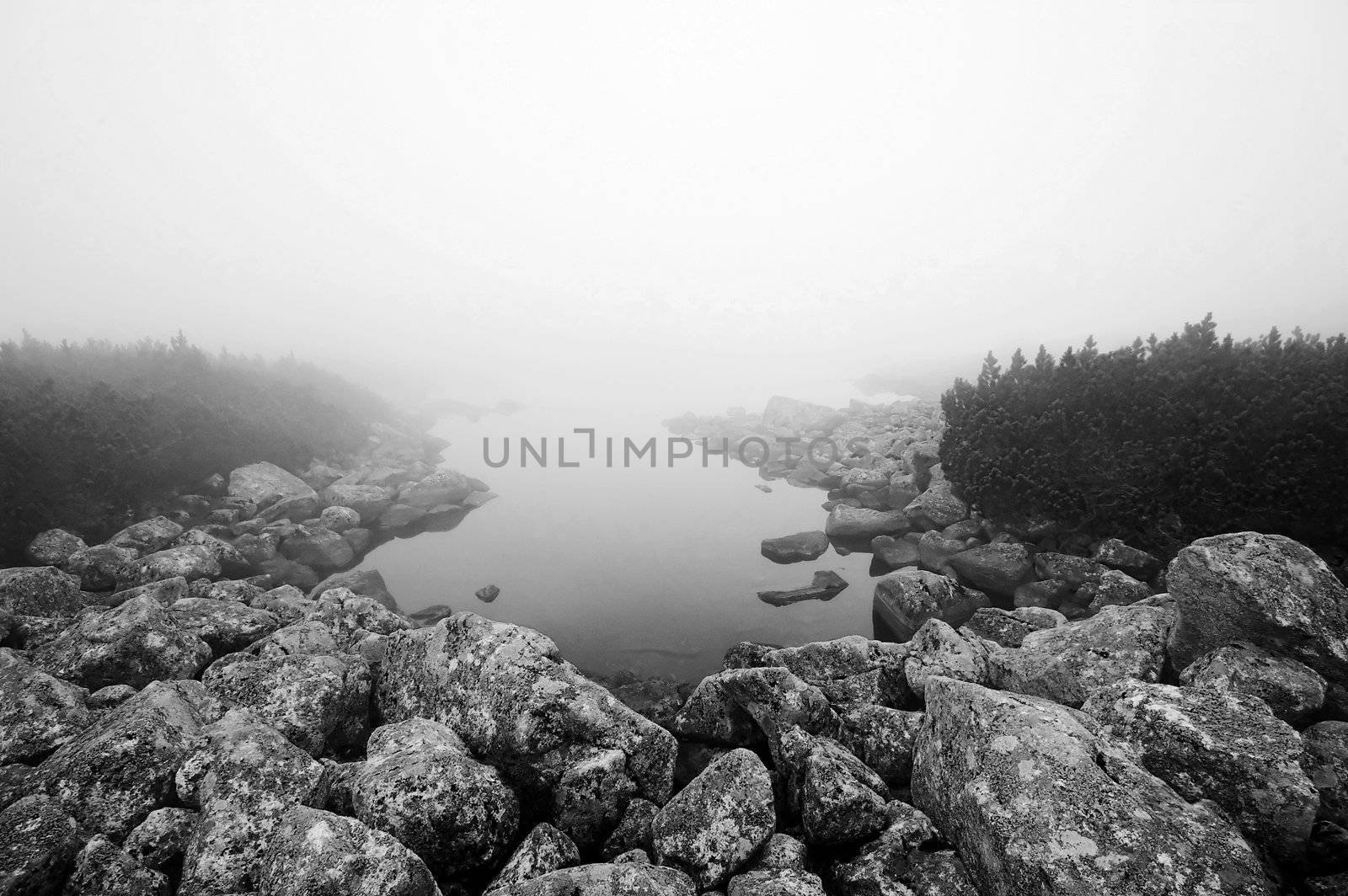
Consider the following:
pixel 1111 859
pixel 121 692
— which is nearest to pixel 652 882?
pixel 1111 859

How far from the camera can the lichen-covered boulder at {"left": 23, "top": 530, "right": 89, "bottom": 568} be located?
14.0m

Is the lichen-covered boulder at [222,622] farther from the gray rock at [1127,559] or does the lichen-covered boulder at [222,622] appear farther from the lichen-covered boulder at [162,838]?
the gray rock at [1127,559]

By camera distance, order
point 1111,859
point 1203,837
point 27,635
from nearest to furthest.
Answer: point 1111,859 → point 1203,837 → point 27,635

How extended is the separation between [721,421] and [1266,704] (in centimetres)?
4432

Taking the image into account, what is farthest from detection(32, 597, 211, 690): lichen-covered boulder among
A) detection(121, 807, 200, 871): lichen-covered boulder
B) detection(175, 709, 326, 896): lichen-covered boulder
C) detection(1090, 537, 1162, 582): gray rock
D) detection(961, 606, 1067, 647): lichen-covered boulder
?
detection(1090, 537, 1162, 582): gray rock

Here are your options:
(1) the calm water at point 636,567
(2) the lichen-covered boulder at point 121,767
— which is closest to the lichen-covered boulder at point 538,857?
(2) the lichen-covered boulder at point 121,767

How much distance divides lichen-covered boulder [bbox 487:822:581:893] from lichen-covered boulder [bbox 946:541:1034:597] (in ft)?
44.8

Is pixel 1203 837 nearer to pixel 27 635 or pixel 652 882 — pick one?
pixel 652 882

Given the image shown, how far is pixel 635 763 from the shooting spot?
6.51m

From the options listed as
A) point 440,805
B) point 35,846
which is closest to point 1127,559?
point 440,805

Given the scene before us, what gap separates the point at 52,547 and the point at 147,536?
1883 mm

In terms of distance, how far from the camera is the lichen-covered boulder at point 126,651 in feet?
28.0

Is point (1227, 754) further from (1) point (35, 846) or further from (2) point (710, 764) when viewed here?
(1) point (35, 846)

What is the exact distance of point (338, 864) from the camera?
446 centimetres
